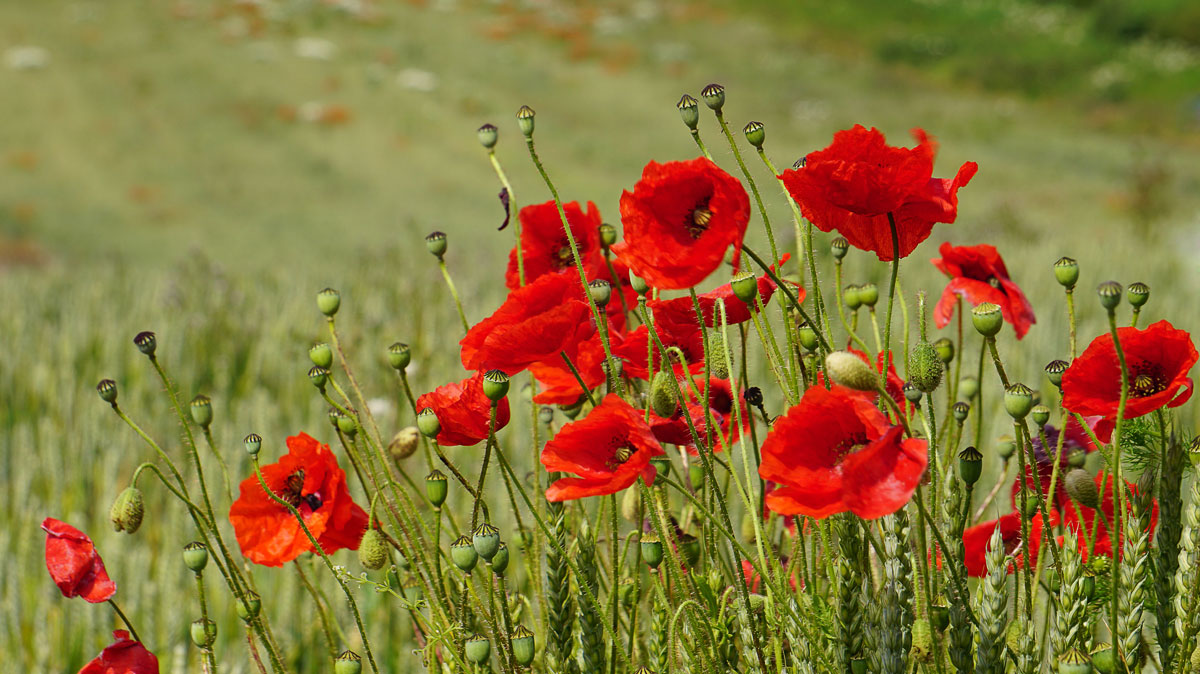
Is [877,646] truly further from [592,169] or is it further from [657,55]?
[657,55]

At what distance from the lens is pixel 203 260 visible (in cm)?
423

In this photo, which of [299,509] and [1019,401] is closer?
[1019,401]

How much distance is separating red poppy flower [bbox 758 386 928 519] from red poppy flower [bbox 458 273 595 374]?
9.0 inches

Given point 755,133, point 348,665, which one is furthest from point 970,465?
point 348,665

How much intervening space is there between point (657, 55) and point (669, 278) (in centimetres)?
2028

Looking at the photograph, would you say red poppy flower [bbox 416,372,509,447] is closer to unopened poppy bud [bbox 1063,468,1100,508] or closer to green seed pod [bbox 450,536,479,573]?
green seed pod [bbox 450,536,479,573]

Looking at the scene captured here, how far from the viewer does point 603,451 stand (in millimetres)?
830

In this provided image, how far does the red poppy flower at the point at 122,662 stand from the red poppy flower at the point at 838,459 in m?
0.66

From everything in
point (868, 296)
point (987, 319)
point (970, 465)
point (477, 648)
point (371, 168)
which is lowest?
point (477, 648)

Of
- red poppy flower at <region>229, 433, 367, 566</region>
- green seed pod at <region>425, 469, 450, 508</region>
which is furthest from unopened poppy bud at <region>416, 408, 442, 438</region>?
red poppy flower at <region>229, 433, 367, 566</region>

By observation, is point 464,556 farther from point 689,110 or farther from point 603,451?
point 689,110

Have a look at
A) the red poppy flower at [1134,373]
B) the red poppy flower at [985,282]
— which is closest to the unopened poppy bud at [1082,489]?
the red poppy flower at [1134,373]

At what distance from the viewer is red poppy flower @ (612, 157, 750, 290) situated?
74cm

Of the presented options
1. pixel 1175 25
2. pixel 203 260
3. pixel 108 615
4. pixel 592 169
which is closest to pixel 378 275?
pixel 203 260
